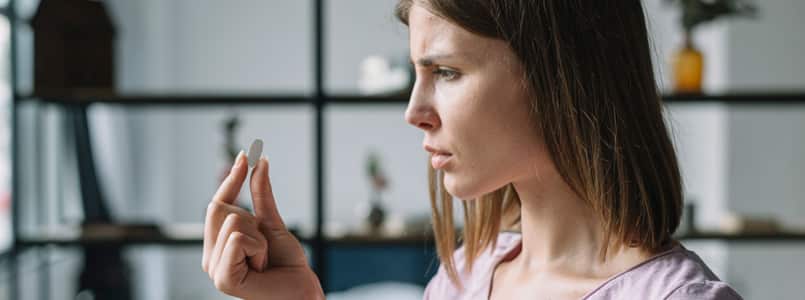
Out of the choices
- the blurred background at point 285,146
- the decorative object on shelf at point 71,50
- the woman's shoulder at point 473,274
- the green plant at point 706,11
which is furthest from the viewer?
the blurred background at point 285,146

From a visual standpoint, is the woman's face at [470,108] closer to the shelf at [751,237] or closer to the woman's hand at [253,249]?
the woman's hand at [253,249]

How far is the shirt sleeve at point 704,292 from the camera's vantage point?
0.77 meters

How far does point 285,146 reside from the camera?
3.16 m

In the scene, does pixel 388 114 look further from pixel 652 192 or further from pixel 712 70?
pixel 652 192

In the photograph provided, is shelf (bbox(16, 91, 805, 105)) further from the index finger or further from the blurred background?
the index finger

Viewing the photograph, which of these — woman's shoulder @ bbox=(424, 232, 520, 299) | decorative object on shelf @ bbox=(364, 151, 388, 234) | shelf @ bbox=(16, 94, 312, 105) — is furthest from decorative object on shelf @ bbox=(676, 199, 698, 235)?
woman's shoulder @ bbox=(424, 232, 520, 299)

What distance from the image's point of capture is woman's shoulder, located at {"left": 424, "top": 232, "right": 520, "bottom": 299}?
3.46ft

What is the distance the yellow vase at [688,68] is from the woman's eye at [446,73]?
173 centimetres

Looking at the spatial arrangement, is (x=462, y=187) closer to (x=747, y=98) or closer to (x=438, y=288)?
(x=438, y=288)

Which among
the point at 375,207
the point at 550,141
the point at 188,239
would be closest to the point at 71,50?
the point at 188,239

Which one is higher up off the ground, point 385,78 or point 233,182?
point 385,78

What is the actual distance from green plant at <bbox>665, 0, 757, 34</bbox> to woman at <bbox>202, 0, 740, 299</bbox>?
5.46 ft

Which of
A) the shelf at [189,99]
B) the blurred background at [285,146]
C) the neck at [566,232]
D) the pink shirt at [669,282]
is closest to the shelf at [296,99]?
the shelf at [189,99]

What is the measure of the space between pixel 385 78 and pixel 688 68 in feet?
2.92
